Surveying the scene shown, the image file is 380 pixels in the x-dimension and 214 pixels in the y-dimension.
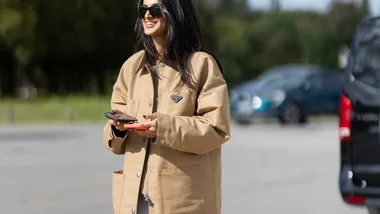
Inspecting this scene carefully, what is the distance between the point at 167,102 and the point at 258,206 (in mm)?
6348

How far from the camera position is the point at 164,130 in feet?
11.9

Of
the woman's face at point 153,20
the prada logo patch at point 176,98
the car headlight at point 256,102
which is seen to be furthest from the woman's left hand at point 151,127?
the car headlight at point 256,102

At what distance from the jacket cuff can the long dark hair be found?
0.18 m

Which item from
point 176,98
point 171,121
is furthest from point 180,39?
point 171,121

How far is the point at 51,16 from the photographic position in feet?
164

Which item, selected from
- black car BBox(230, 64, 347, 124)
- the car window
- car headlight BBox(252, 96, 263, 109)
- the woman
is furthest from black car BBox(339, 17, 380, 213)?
car headlight BBox(252, 96, 263, 109)

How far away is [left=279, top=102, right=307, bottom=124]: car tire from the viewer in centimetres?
2502

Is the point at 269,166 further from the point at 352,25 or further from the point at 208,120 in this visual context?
the point at 352,25

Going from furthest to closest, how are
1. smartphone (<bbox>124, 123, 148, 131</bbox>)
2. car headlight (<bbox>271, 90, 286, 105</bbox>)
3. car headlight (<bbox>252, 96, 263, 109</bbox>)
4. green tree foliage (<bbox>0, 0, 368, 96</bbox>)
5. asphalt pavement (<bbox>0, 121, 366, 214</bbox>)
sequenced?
green tree foliage (<bbox>0, 0, 368, 96</bbox>) → car headlight (<bbox>271, 90, 286, 105</bbox>) → car headlight (<bbox>252, 96, 263, 109</bbox>) → asphalt pavement (<bbox>0, 121, 366, 214</bbox>) → smartphone (<bbox>124, 123, 148, 131</bbox>)

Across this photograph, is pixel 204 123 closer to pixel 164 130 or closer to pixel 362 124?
pixel 164 130

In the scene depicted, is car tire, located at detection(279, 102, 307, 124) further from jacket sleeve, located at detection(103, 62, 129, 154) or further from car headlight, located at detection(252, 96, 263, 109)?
jacket sleeve, located at detection(103, 62, 129, 154)

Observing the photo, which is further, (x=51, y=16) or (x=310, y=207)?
(x=51, y=16)

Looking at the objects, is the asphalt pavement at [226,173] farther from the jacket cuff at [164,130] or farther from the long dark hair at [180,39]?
the jacket cuff at [164,130]

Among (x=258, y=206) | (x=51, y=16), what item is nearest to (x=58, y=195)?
(x=258, y=206)
